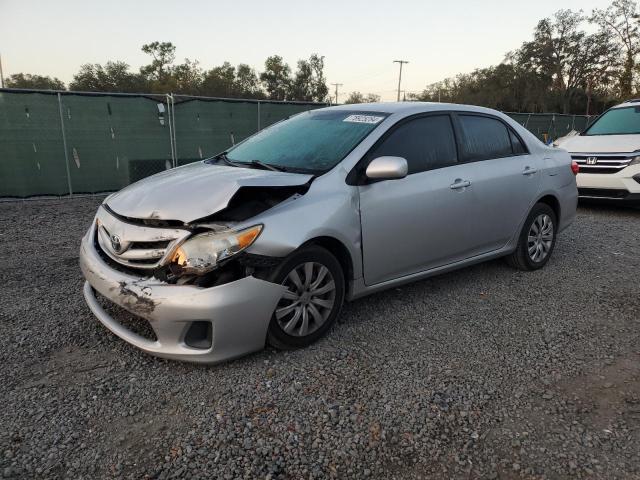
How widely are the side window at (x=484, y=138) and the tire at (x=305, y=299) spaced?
1799 mm

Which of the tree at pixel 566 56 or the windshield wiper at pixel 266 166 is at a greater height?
the tree at pixel 566 56

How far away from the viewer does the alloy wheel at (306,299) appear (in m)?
2.99

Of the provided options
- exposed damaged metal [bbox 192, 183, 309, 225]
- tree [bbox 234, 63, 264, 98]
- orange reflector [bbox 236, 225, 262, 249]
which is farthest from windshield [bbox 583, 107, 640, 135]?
tree [bbox 234, 63, 264, 98]

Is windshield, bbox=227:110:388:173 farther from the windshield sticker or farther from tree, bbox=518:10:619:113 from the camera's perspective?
tree, bbox=518:10:619:113

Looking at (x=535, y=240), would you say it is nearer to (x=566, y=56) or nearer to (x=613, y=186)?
(x=613, y=186)

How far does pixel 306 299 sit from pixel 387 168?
1017mm

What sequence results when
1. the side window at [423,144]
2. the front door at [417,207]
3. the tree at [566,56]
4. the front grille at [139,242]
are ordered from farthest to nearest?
1. the tree at [566,56]
2. the side window at [423,144]
3. the front door at [417,207]
4. the front grille at [139,242]

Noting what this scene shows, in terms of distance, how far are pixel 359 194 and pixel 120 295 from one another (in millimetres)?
1638

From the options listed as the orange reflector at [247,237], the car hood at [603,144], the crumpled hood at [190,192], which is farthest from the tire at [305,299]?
the car hood at [603,144]

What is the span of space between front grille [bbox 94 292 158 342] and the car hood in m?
7.88

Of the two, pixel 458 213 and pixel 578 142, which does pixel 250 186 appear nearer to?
pixel 458 213

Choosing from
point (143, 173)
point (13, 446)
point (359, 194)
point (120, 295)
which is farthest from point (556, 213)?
point (143, 173)

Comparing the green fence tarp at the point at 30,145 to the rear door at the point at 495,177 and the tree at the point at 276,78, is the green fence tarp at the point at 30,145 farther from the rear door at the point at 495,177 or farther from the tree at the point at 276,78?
the tree at the point at 276,78

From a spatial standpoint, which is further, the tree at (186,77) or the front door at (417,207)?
the tree at (186,77)
